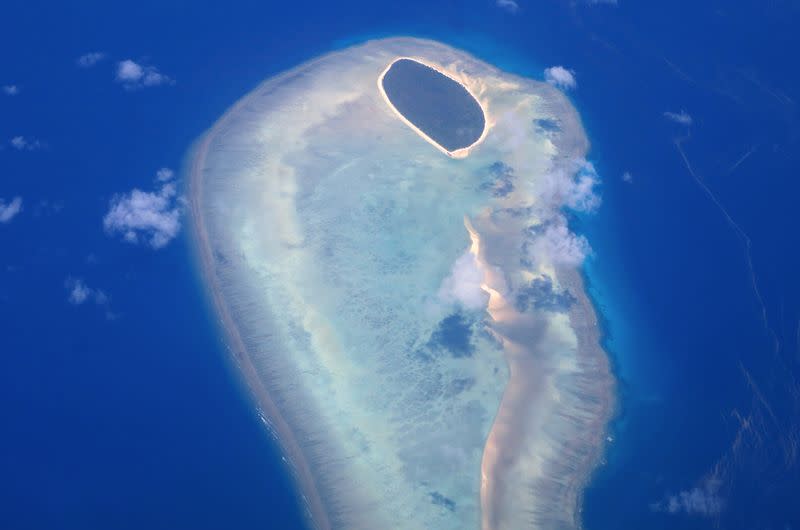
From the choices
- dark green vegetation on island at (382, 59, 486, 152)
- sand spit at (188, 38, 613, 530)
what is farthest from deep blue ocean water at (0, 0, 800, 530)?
dark green vegetation on island at (382, 59, 486, 152)

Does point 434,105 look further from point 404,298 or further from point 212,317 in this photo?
point 212,317

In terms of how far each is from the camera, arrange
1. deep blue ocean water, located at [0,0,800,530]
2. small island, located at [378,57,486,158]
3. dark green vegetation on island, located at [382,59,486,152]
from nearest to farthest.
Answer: deep blue ocean water, located at [0,0,800,530], small island, located at [378,57,486,158], dark green vegetation on island, located at [382,59,486,152]

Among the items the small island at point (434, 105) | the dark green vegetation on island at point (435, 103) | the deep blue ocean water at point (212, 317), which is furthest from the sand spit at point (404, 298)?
the deep blue ocean water at point (212, 317)

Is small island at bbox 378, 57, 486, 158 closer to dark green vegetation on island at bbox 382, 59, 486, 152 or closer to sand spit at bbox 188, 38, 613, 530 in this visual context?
dark green vegetation on island at bbox 382, 59, 486, 152

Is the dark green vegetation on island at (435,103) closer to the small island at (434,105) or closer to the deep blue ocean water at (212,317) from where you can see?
the small island at (434,105)

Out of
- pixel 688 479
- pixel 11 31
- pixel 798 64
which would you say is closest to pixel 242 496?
pixel 688 479

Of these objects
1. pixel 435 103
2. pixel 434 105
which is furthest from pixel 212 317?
pixel 435 103
